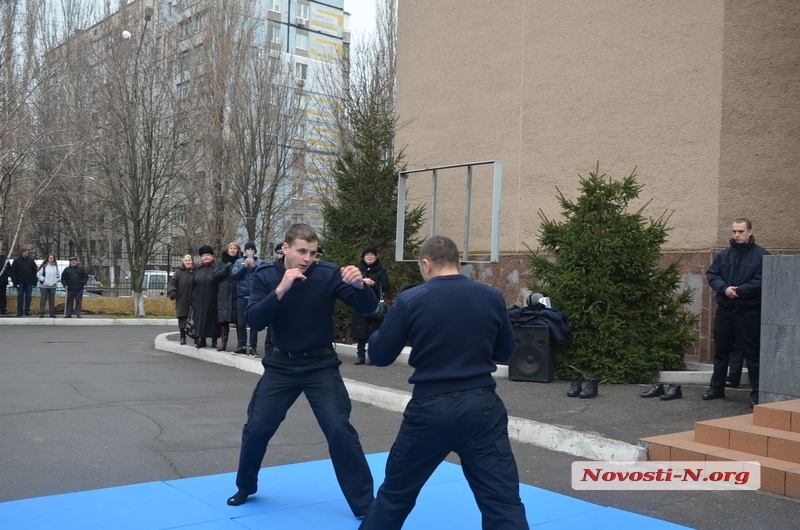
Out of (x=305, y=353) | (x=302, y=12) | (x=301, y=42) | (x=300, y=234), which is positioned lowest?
(x=305, y=353)

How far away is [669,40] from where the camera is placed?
12461 mm

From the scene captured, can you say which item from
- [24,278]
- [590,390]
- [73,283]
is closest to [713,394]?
[590,390]

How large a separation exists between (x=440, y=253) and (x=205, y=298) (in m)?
10.8

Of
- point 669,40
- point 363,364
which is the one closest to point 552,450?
point 363,364

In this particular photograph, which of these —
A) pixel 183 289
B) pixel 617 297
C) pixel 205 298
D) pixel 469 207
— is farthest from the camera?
pixel 183 289

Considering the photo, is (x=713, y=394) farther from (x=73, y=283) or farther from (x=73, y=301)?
(x=73, y=301)

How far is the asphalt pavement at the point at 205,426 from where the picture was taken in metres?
5.94

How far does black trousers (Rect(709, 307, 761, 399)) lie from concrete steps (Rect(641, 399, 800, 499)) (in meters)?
1.57

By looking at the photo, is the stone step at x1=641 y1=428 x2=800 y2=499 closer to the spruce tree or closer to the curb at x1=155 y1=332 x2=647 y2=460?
the curb at x1=155 y1=332 x2=647 y2=460

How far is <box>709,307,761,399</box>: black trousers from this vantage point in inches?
346

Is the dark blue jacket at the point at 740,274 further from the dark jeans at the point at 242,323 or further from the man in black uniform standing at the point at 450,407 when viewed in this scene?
the dark jeans at the point at 242,323

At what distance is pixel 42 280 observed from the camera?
2333 centimetres

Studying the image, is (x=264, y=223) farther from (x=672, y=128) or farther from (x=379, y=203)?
→ (x=672, y=128)

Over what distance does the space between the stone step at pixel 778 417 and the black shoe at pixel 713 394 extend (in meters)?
2.12
